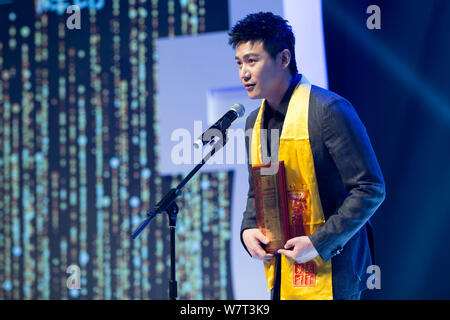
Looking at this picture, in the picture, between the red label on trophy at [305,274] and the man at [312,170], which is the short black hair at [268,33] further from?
the red label on trophy at [305,274]

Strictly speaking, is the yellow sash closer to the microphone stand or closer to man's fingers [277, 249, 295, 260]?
man's fingers [277, 249, 295, 260]

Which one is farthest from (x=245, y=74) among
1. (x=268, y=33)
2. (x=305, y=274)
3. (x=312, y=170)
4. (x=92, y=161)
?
(x=92, y=161)

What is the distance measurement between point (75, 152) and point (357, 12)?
176 cm

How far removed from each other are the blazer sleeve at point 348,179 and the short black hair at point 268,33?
0.29 metres

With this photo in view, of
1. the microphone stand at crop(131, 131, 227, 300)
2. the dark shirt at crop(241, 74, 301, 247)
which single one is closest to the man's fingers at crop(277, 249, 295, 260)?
the dark shirt at crop(241, 74, 301, 247)

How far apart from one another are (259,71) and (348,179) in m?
0.44

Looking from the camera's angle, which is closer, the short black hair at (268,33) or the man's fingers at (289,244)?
the man's fingers at (289,244)

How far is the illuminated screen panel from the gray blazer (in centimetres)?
133

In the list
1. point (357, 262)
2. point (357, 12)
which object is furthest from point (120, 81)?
point (357, 262)

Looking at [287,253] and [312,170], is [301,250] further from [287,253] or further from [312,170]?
[312,170]

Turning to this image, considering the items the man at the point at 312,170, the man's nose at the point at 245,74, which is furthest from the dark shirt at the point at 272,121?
the man's nose at the point at 245,74

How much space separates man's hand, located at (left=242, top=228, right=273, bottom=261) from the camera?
146 centimetres

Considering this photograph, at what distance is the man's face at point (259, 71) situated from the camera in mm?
1562
